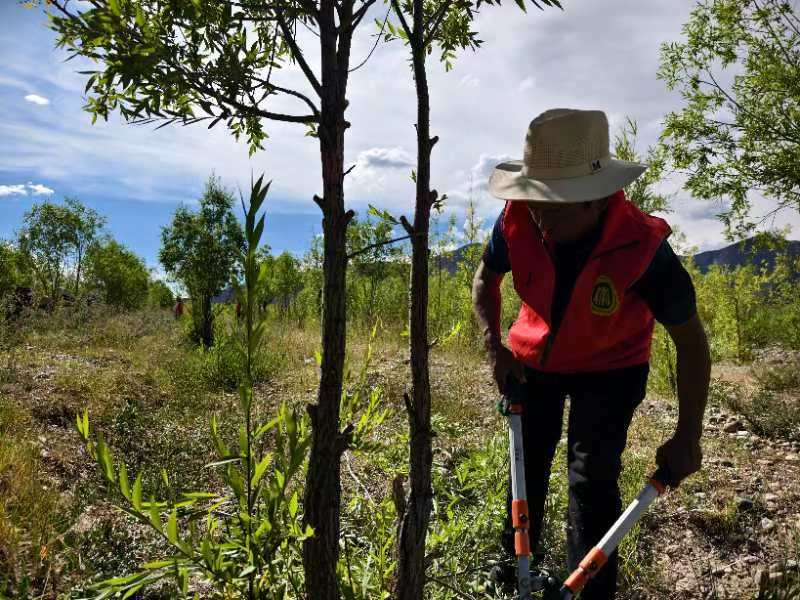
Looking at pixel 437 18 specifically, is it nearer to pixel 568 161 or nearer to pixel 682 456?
pixel 568 161

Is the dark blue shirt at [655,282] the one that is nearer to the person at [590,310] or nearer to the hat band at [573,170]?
the person at [590,310]

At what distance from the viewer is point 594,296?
1.88 m

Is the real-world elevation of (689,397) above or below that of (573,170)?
below

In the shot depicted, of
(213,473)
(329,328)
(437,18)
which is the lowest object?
(213,473)

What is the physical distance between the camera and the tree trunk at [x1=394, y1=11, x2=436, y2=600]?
1498mm

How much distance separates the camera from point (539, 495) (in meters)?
2.29

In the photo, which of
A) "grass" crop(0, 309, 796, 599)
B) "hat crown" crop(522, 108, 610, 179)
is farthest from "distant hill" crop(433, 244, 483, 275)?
"hat crown" crop(522, 108, 610, 179)

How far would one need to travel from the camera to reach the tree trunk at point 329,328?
4.34 feet

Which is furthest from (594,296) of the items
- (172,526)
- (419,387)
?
(172,526)

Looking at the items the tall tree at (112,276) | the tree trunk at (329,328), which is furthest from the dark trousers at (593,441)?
the tall tree at (112,276)

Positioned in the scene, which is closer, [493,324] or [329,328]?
[329,328]

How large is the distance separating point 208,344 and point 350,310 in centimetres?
764

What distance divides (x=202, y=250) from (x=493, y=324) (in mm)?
9457

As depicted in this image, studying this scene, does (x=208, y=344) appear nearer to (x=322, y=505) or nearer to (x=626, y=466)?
(x=626, y=466)
